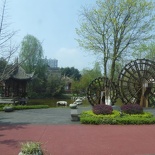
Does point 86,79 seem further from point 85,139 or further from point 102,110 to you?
point 85,139

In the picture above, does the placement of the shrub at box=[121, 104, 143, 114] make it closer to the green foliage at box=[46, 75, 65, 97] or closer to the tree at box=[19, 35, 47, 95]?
the tree at box=[19, 35, 47, 95]

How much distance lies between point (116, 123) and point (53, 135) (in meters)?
4.25

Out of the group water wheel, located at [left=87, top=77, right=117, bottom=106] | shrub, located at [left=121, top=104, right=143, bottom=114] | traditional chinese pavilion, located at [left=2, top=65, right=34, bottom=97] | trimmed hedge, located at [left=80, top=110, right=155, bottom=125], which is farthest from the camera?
traditional chinese pavilion, located at [left=2, top=65, right=34, bottom=97]

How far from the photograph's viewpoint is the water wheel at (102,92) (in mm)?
23703

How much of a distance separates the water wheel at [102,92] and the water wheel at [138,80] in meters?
1.90

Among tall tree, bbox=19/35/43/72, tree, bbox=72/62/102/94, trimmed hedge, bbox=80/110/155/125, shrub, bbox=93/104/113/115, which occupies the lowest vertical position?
trimmed hedge, bbox=80/110/155/125

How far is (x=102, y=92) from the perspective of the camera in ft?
81.5

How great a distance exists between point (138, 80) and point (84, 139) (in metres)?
12.9

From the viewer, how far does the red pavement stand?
324 inches

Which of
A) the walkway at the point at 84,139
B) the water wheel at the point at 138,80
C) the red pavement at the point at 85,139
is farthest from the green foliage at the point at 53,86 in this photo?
the red pavement at the point at 85,139

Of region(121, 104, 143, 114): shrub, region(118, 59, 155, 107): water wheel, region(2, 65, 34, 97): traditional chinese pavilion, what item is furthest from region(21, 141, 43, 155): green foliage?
region(2, 65, 34, 97): traditional chinese pavilion

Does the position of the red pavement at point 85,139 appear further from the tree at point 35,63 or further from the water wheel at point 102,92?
the tree at point 35,63

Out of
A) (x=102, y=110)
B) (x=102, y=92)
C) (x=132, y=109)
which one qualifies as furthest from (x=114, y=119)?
(x=102, y=92)

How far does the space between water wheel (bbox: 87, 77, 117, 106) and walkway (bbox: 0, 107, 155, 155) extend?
10.2 m
